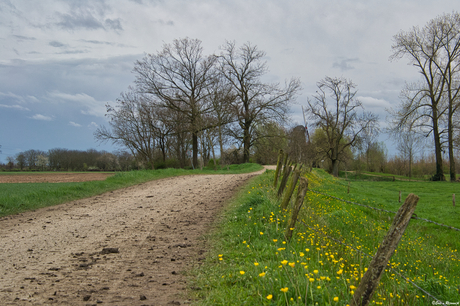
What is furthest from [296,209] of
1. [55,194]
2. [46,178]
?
[46,178]

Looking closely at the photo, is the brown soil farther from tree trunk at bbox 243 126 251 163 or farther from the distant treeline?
the distant treeline

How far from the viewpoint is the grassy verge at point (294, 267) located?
317 cm

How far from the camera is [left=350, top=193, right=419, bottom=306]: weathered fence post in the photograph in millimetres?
2934

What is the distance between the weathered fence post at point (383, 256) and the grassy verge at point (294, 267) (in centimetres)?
12

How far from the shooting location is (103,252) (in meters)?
4.95

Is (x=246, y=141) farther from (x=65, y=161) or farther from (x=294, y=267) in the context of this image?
(x=65, y=161)

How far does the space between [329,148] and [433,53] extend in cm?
1754

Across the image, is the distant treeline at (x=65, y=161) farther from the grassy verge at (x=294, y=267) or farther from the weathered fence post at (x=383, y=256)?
the weathered fence post at (x=383, y=256)

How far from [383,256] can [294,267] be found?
1.09 m

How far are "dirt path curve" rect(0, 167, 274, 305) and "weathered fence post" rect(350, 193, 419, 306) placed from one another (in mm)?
2101

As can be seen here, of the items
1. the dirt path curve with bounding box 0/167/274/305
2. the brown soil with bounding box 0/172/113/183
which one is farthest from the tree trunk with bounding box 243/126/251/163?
the dirt path curve with bounding box 0/167/274/305

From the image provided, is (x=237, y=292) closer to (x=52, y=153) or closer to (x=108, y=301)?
(x=108, y=301)

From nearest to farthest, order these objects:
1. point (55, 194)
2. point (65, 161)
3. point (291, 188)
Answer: point (291, 188)
point (55, 194)
point (65, 161)

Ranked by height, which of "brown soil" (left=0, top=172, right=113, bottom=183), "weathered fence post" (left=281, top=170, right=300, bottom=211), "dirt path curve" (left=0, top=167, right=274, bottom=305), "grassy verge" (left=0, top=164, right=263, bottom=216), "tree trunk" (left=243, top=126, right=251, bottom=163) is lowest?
"dirt path curve" (left=0, top=167, right=274, bottom=305)
